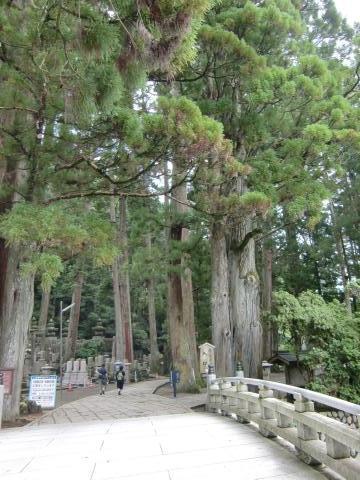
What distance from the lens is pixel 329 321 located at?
1030 cm

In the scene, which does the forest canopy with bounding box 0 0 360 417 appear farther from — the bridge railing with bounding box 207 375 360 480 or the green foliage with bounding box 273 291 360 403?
the bridge railing with bounding box 207 375 360 480

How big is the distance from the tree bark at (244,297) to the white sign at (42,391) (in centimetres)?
463

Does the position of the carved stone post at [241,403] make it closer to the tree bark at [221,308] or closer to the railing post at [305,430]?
the railing post at [305,430]

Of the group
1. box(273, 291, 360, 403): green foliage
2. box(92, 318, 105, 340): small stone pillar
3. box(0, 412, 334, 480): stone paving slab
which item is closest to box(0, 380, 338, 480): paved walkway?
box(0, 412, 334, 480): stone paving slab

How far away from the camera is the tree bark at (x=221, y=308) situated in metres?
10.5

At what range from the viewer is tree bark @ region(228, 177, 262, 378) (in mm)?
10172

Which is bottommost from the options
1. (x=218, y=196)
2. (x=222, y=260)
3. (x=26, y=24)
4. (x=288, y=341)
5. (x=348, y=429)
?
(x=348, y=429)

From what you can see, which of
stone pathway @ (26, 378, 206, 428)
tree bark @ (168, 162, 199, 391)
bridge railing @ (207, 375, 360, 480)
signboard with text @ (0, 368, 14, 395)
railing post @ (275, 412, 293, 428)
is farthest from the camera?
tree bark @ (168, 162, 199, 391)

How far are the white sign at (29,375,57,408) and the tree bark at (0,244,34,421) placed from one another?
1455 mm

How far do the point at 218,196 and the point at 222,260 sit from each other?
2.62m

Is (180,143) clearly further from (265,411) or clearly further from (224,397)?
(224,397)

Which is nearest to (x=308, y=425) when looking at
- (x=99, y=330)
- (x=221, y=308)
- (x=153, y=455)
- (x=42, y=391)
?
(x=153, y=455)

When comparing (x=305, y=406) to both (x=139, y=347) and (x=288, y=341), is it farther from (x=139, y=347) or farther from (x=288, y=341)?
(x=139, y=347)

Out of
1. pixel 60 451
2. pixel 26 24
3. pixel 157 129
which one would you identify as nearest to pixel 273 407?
pixel 60 451
